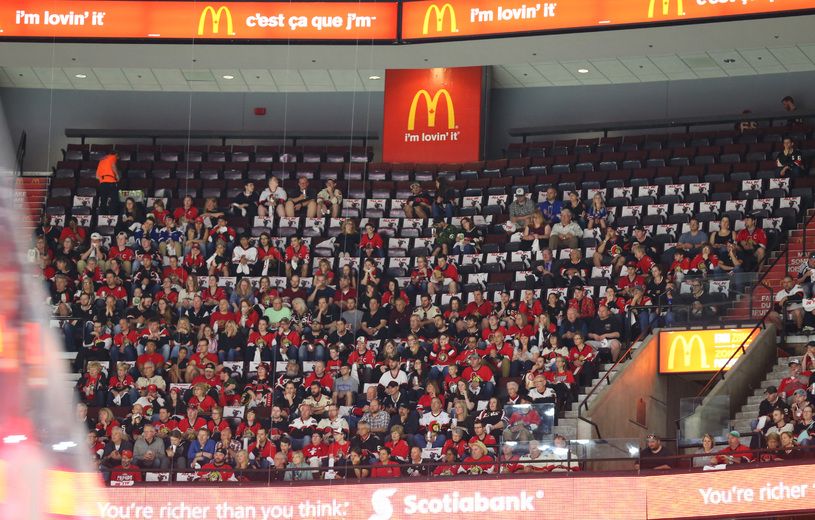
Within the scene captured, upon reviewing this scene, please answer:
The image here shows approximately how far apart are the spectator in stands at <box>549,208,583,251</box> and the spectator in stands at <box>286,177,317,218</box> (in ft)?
14.9

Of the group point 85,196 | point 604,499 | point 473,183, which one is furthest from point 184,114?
point 604,499

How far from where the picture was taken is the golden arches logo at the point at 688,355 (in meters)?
17.7

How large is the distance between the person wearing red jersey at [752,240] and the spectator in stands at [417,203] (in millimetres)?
5859

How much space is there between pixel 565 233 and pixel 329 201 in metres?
4.60

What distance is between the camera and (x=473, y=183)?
79.4 ft

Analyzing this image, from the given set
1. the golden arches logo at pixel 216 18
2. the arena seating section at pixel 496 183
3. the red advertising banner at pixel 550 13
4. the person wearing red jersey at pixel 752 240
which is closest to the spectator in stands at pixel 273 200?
the arena seating section at pixel 496 183

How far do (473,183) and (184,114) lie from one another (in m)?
7.64

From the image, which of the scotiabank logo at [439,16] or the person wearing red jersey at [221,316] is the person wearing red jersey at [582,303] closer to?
the person wearing red jersey at [221,316]

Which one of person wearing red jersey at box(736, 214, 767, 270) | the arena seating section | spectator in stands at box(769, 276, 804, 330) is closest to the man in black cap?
spectator in stands at box(769, 276, 804, 330)

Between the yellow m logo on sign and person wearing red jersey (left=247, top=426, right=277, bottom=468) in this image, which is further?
the yellow m logo on sign

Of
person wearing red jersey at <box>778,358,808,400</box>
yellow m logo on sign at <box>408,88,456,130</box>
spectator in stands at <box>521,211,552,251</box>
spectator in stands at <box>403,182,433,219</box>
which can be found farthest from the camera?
yellow m logo on sign at <box>408,88,456,130</box>

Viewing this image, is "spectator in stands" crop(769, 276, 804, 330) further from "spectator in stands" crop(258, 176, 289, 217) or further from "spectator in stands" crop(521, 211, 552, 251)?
"spectator in stands" crop(258, 176, 289, 217)

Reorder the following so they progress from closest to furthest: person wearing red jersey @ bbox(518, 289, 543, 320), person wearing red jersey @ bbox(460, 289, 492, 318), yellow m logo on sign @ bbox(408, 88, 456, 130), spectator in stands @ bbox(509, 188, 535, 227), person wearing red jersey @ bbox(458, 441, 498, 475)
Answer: person wearing red jersey @ bbox(458, 441, 498, 475), person wearing red jersey @ bbox(518, 289, 543, 320), person wearing red jersey @ bbox(460, 289, 492, 318), spectator in stands @ bbox(509, 188, 535, 227), yellow m logo on sign @ bbox(408, 88, 456, 130)

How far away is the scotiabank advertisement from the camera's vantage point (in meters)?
13.4
